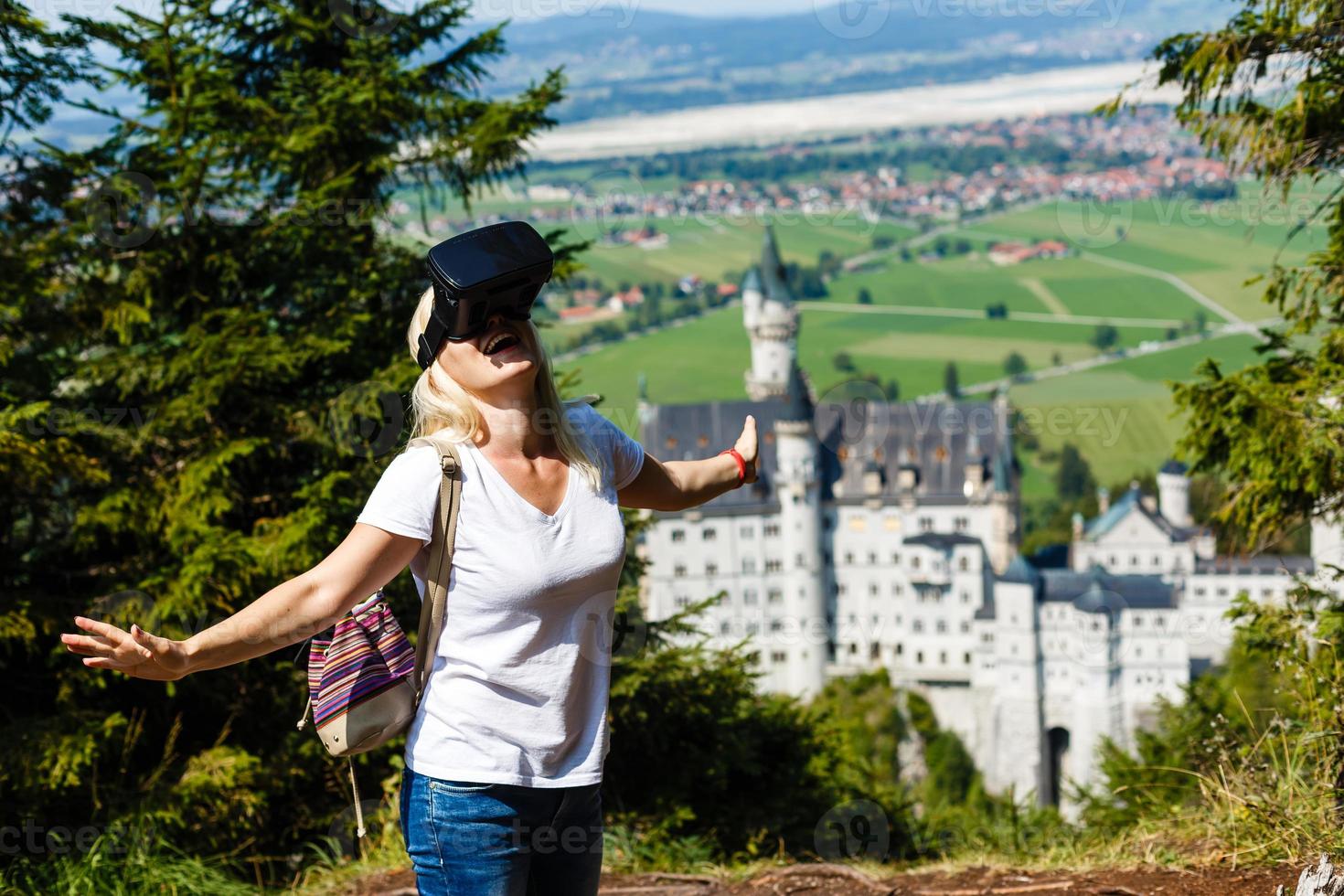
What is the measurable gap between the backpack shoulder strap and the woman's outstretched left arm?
1.62ft

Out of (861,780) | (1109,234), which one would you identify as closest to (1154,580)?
(861,780)

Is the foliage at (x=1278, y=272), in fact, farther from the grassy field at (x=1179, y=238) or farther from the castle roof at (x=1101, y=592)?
the grassy field at (x=1179, y=238)

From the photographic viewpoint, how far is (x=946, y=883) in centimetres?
509

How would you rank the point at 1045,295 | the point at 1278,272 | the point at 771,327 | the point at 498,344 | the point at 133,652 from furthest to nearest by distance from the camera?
the point at 1045,295
the point at 771,327
the point at 1278,272
the point at 498,344
the point at 133,652

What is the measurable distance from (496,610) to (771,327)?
75.1 meters

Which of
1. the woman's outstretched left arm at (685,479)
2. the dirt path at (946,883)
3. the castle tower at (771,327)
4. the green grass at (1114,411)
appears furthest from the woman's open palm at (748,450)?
the green grass at (1114,411)

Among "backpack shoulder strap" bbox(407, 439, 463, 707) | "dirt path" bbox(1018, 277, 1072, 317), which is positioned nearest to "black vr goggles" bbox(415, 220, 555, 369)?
"backpack shoulder strap" bbox(407, 439, 463, 707)

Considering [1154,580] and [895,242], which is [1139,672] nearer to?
[1154,580]

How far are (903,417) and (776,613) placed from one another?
11.9m

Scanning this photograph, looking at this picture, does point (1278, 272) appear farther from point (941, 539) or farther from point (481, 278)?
point (941, 539)

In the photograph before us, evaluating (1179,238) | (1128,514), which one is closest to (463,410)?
(1128,514)

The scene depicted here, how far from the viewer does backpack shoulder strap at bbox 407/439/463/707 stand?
2.89m

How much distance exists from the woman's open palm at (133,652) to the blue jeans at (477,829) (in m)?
0.58

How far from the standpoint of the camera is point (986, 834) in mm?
9109
